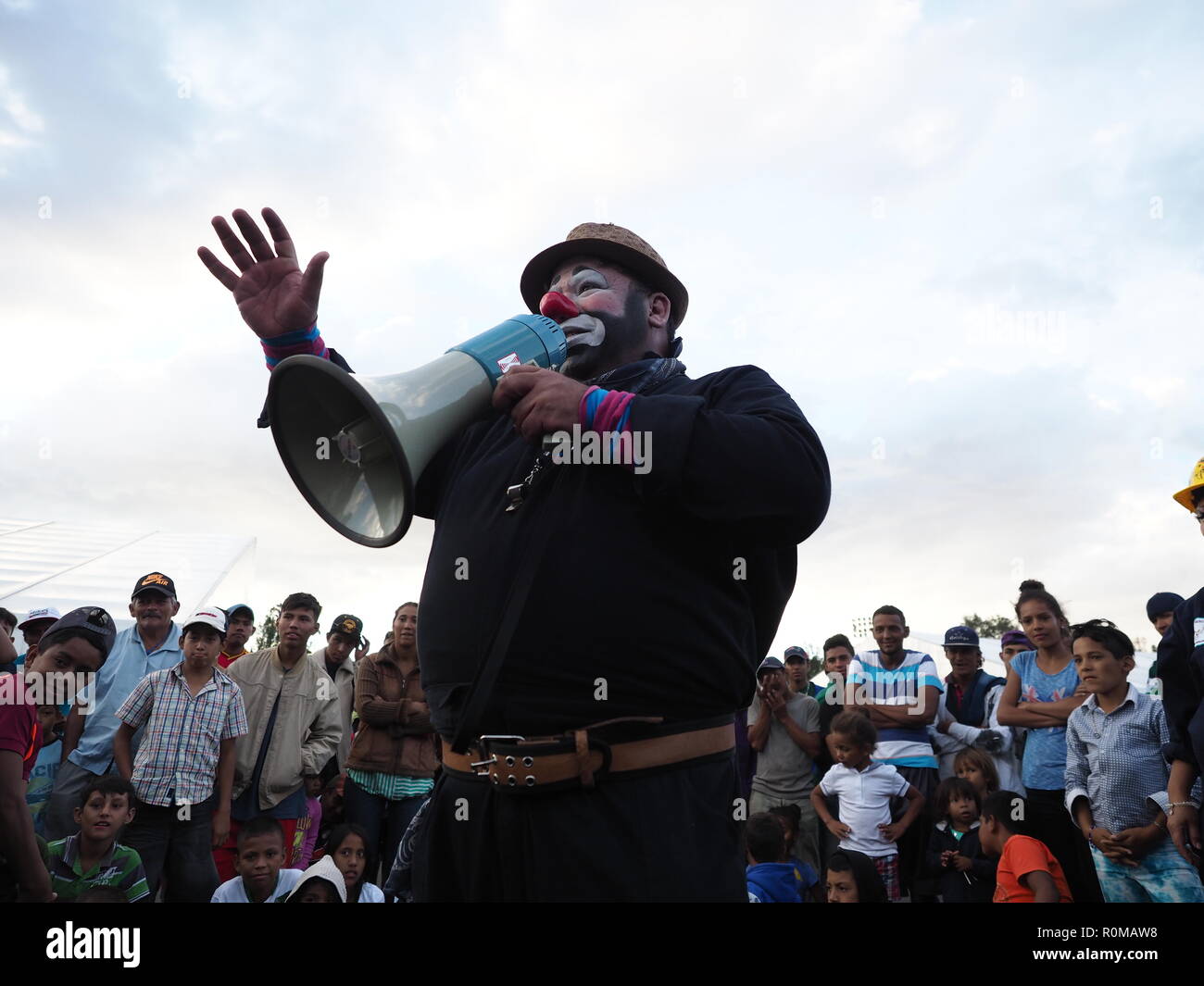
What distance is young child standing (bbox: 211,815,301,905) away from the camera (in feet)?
16.8

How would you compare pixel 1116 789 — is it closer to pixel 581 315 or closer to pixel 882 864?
pixel 882 864

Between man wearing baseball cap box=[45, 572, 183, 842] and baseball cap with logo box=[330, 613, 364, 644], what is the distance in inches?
57.5

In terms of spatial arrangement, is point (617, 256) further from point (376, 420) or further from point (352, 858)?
point (352, 858)

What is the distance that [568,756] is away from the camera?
1824 millimetres

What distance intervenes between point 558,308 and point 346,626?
5902 mm

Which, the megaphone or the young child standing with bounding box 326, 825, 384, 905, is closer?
the megaphone

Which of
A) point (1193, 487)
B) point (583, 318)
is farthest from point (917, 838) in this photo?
point (583, 318)

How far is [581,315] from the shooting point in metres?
2.54

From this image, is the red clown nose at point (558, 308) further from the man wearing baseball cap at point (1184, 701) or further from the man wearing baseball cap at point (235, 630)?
the man wearing baseball cap at point (235, 630)

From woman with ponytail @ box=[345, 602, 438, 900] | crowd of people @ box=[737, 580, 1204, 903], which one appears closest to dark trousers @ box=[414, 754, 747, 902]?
crowd of people @ box=[737, 580, 1204, 903]

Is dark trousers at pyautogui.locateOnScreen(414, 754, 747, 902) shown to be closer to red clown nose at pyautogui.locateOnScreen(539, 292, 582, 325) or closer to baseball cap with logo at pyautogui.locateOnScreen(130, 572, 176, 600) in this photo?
red clown nose at pyautogui.locateOnScreen(539, 292, 582, 325)

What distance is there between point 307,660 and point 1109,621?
5040 mm

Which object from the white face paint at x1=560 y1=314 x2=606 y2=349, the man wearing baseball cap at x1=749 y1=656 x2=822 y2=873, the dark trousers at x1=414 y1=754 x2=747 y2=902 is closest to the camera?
the dark trousers at x1=414 y1=754 x2=747 y2=902
